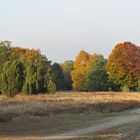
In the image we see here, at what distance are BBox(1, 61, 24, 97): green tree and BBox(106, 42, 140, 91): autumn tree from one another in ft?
126

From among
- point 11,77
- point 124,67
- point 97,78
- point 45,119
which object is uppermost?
point 124,67

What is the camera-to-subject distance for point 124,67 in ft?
342

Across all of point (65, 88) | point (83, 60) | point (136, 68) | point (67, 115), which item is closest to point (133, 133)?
point (67, 115)

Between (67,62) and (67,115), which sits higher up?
(67,62)

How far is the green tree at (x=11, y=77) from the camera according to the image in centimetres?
6712

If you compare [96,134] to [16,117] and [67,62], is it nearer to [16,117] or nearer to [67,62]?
[16,117]

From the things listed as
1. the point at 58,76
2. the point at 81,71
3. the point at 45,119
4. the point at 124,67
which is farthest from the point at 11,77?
the point at 58,76

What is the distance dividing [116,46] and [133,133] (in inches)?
3269

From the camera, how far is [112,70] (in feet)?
343

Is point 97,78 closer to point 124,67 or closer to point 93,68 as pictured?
point 93,68

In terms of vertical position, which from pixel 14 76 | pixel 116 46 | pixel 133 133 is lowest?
pixel 133 133

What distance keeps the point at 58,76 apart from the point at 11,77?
5200 centimetres

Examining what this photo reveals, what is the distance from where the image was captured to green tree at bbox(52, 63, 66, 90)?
11905 cm

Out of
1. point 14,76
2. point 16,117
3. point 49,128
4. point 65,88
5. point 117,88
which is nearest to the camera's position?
point 49,128
